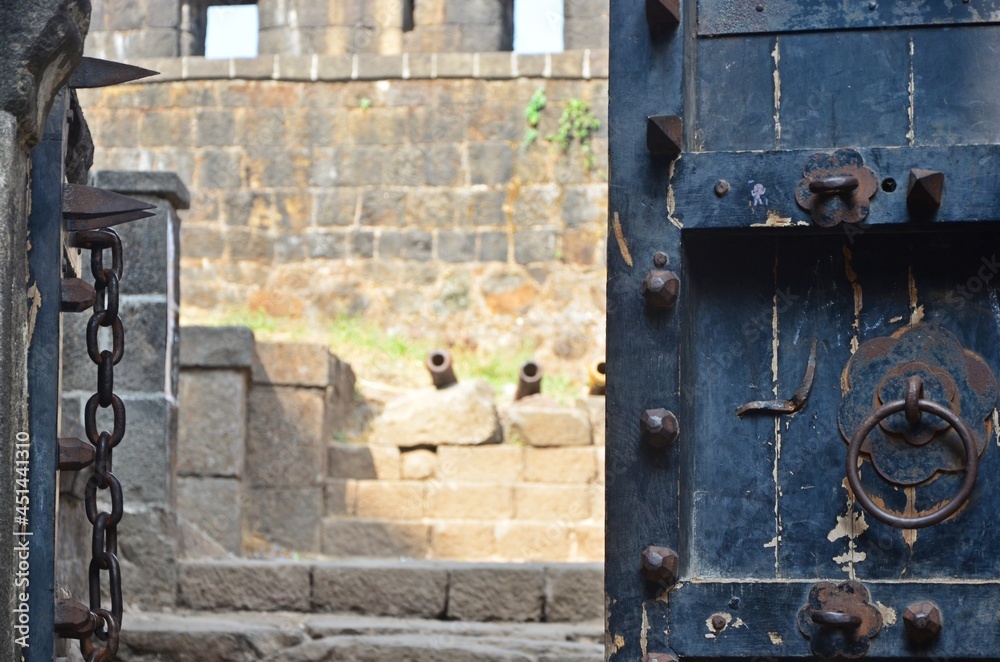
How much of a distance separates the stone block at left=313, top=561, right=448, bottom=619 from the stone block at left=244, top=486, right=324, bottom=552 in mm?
2717

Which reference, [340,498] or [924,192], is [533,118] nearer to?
[340,498]

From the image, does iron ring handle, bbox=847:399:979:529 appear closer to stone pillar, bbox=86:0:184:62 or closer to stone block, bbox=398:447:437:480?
stone block, bbox=398:447:437:480

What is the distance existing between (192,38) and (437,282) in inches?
141

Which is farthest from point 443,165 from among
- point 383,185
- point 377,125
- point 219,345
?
point 219,345

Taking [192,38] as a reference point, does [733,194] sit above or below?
below

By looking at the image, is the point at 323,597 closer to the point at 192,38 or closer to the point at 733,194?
the point at 733,194

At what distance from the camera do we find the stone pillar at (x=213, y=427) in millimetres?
6930

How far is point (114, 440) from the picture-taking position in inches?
88.0

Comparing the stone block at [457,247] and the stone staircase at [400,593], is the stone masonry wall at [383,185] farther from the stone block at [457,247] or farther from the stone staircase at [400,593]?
the stone staircase at [400,593]

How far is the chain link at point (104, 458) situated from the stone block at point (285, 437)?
5.71 m

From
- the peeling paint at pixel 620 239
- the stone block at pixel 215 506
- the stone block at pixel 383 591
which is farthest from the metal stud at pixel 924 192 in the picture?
the stone block at pixel 215 506

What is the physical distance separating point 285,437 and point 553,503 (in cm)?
161

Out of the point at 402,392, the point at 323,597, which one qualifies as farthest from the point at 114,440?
the point at 402,392

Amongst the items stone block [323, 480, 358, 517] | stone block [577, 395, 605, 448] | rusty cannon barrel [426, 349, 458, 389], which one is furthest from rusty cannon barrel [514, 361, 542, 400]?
stone block [323, 480, 358, 517]
